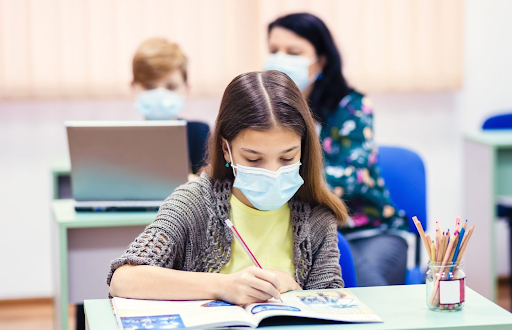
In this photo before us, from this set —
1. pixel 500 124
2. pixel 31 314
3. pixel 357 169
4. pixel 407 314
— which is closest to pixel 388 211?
pixel 357 169

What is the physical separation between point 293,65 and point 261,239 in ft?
3.69

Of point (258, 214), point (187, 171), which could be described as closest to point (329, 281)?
point (258, 214)

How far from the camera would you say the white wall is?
3468 millimetres

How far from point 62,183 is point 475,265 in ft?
6.24

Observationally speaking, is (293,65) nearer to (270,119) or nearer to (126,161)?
(126,161)

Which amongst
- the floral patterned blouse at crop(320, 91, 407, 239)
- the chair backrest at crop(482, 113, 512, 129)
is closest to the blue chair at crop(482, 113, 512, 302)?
the chair backrest at crop(482, 113, 512, 129)

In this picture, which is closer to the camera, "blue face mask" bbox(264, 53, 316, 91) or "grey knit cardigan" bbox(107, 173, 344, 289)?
"grey knit cardigan" bbox(107, 173, 344, 289)

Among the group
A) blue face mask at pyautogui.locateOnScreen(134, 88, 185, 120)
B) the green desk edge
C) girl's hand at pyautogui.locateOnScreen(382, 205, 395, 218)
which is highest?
blue face mask at pyautogui.locateOnScreen(134, 88, 185, 120)

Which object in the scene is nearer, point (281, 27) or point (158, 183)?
point (158, 183)

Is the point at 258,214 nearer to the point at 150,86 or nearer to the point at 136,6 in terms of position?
the point at 150,86

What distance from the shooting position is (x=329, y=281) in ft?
4.84

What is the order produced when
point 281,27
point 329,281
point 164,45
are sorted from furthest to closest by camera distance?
point 164,45
point 281,27
point 329,281

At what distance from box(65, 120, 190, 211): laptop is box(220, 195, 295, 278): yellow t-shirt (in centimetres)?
45

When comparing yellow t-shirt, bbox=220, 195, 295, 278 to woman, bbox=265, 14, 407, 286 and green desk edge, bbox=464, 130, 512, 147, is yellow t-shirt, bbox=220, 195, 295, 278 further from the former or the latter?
green desk edge, bbox=464, 130, 512, 147
